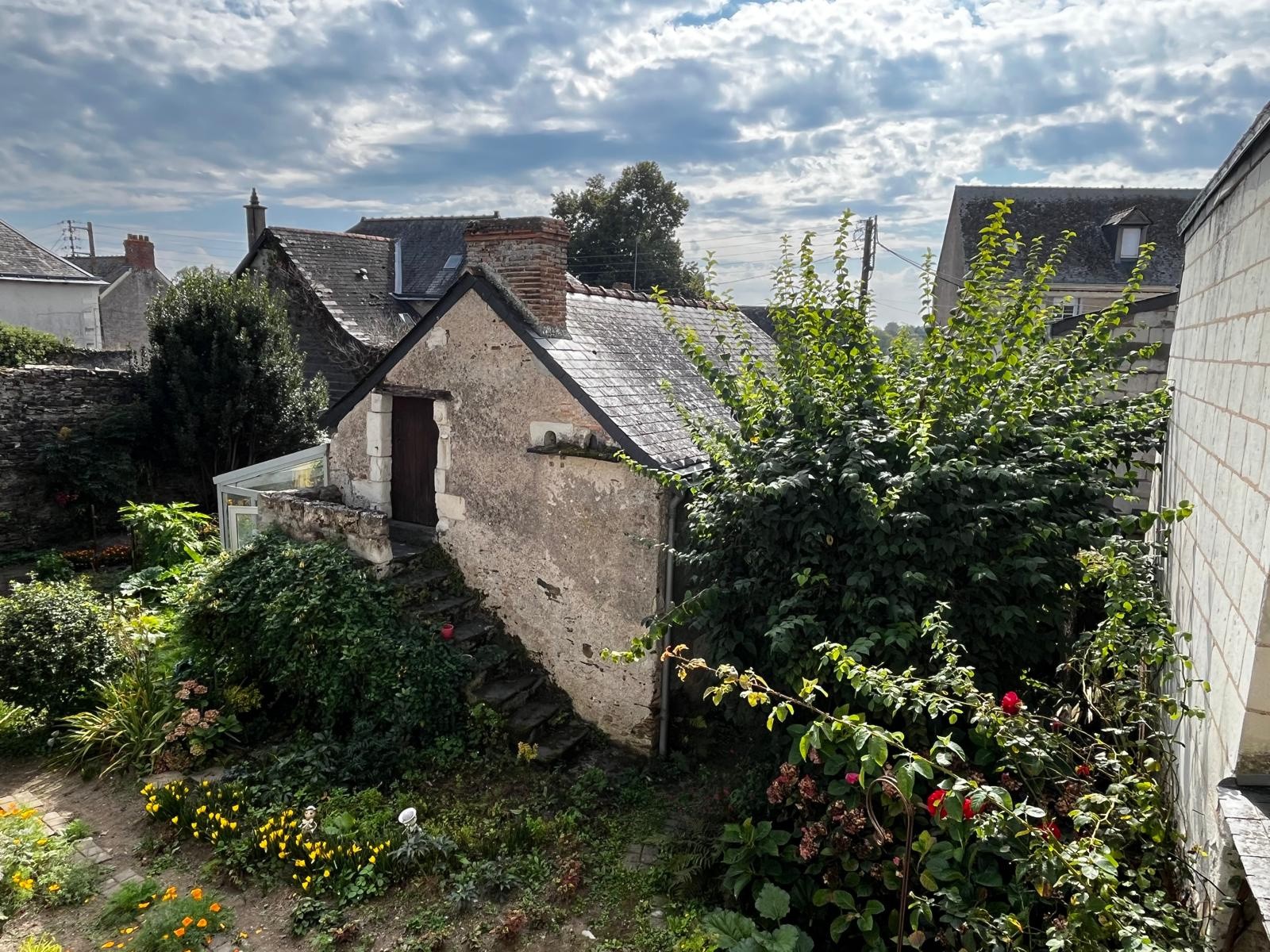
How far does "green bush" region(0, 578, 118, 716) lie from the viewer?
765cm

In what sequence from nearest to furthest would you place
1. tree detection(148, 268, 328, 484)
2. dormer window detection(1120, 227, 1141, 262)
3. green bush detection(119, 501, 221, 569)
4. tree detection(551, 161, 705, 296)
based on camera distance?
green bush detection(119, 501, 221, 569) → tree detection(148, 268, 328, 484) → dormer window detection(1120, 227, 1141, 262) → tree detection(551, 161, 705, 296)

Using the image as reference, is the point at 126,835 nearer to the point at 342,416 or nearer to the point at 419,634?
the point at 419,634

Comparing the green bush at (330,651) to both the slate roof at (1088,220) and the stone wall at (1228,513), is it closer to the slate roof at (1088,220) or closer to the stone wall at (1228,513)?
the stone wall at (1228,513)

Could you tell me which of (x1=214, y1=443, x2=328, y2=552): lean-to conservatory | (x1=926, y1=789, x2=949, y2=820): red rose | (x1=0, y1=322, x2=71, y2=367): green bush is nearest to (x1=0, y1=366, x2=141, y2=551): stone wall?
(x1=0, y1=322, x2=71, y2=367): green bush

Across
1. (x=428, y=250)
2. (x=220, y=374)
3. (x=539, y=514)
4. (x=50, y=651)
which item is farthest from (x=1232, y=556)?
(x=428, y=250)

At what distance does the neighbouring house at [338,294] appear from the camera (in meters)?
16.9

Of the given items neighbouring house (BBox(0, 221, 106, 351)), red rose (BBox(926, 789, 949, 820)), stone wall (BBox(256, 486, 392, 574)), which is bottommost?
stone wall (BBox(256, 486, 392, 574))

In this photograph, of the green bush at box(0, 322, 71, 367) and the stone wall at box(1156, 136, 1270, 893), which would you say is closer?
the stone wall at box(1156, 136, 1270, 893)

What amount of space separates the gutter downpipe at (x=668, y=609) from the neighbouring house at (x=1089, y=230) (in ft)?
61.1

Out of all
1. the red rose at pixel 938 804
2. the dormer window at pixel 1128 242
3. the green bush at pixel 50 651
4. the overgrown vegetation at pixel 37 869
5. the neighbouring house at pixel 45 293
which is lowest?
the overgrown vegetation at pixel 37 869

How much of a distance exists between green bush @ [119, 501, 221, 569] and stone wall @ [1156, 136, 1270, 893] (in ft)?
38.8

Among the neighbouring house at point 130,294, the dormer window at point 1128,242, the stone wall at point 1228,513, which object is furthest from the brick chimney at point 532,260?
the neighbouring house at point 130,294

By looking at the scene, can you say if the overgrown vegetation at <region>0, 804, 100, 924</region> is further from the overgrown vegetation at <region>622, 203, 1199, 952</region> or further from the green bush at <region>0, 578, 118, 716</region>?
the overgrown vegetation at <region>622, 203, 1199, 952</region>

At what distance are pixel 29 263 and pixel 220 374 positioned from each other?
1210 centimetres
